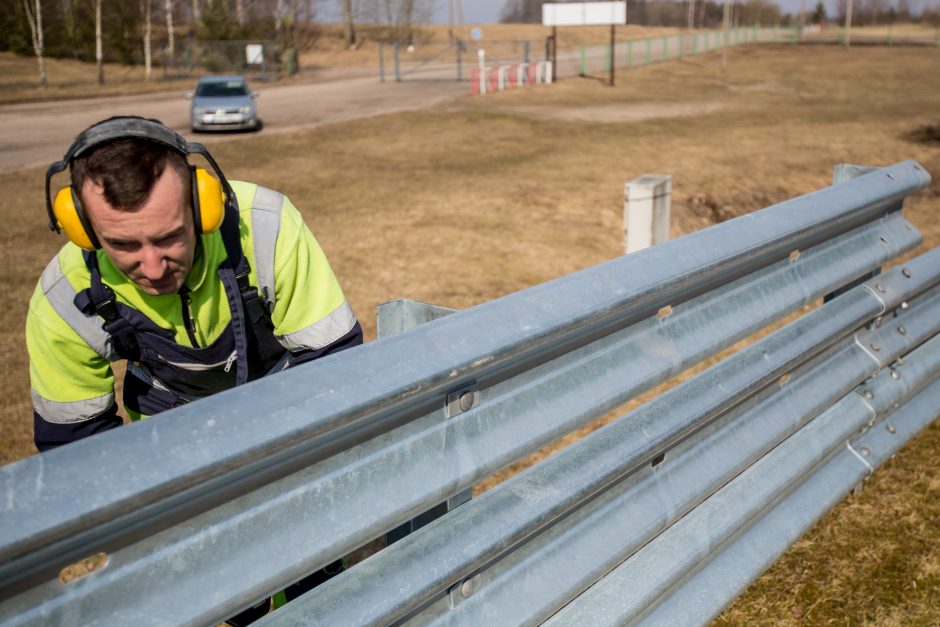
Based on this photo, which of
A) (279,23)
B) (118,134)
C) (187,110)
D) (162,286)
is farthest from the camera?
(279,23)

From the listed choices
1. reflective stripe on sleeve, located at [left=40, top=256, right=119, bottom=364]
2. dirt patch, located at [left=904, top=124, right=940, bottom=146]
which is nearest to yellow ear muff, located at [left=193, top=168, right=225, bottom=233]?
reflective stripe on sleeve, located at [left=40, top=256, right=119, bottom=364]

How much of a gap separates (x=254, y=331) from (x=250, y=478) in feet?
4.47

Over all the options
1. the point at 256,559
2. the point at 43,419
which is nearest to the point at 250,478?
the point at 256,559

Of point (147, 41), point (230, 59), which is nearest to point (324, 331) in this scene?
point (147, 41)

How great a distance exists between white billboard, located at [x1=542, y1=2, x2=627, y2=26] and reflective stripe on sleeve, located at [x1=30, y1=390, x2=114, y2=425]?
33.7 m

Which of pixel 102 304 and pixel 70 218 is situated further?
pixel 102 304

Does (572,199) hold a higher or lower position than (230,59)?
lower

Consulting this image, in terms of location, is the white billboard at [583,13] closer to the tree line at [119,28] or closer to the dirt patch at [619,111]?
the dirt patch at [619,111]

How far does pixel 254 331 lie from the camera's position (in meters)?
2.74

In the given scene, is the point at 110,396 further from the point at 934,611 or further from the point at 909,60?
the point at 909,60

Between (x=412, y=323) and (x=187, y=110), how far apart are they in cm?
2803

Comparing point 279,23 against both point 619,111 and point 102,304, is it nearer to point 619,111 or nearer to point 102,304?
point 619,111

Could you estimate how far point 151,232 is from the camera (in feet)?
→ 7.37

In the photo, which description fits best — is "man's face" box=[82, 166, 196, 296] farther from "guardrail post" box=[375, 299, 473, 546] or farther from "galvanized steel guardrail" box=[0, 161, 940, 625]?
"galvanized steel guardrail" box=[0, 161, 940, 625]
